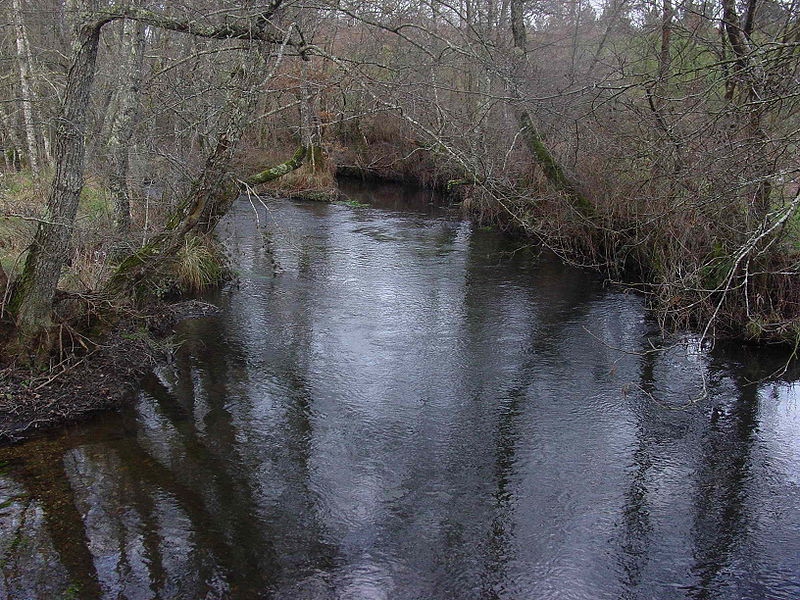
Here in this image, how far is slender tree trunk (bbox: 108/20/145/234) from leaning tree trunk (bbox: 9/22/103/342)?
2.91 m

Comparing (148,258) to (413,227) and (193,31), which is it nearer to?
(193,31)

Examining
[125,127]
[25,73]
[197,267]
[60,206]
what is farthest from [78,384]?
[25,73]

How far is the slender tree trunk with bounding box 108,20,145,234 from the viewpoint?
10.6 meters

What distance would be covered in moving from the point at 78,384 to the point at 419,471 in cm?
389

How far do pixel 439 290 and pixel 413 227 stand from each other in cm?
595

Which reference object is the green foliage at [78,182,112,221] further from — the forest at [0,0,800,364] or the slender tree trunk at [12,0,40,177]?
the slender tree trunk at [12,0,40,177]

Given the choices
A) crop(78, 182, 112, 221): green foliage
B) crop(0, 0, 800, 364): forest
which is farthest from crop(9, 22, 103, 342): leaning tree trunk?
crop(78, 182, 112, 221): green foliage

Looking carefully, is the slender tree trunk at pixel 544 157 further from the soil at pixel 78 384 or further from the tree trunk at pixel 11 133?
the tree trunk at pixel 11 133

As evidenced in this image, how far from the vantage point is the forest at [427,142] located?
23.3ft

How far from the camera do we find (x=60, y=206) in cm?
742

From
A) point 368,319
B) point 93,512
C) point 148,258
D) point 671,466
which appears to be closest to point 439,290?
point 368,319

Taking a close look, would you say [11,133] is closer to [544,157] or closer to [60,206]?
[60,206]

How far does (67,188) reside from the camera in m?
7.44

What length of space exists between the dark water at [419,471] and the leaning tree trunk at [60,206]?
1.45 meters
